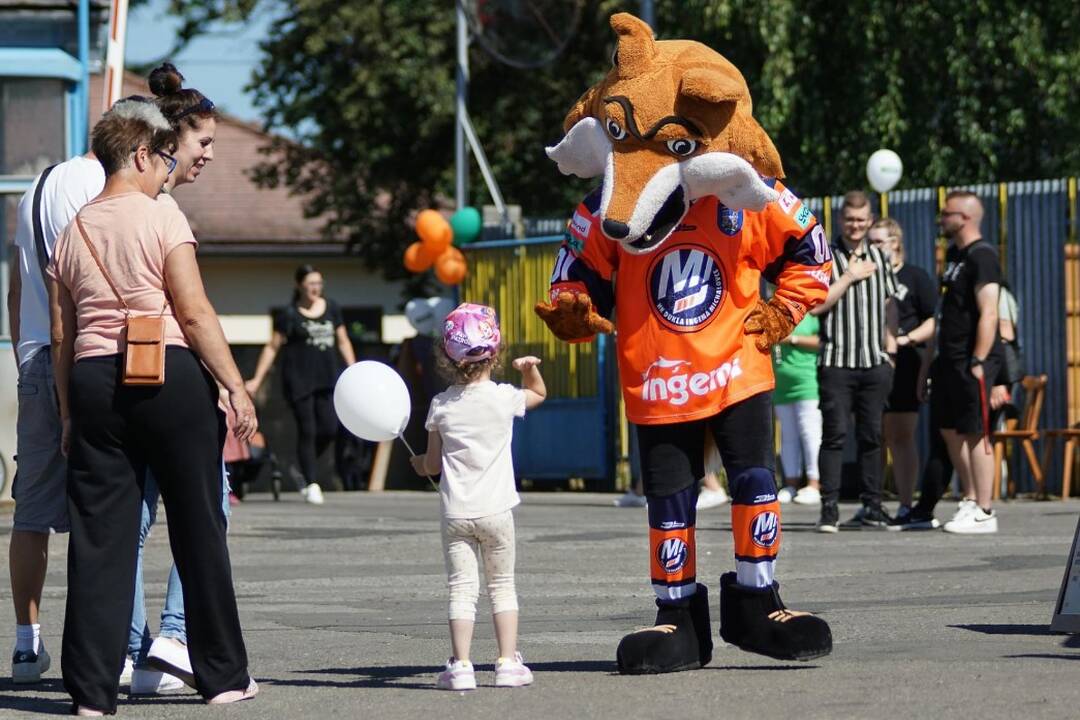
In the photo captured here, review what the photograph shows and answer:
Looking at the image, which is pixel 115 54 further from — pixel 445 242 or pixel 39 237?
pixel 445 242

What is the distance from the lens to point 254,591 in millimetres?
9969

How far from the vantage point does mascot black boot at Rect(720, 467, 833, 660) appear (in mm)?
6656

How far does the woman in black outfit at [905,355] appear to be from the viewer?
12.9 m

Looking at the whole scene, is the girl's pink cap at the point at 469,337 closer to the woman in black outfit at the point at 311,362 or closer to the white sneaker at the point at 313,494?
the woman in black outfit at the point at 311,362

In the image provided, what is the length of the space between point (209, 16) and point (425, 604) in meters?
25.0

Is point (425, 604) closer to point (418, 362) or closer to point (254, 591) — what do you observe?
point (254, 591)

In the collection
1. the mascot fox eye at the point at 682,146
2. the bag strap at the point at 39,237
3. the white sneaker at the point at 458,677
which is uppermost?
the mascot fox eye at the point at 682,146

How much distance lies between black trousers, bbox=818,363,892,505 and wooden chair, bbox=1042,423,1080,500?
4222 mm

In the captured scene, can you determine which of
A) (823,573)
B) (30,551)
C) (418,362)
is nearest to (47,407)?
(30,551)

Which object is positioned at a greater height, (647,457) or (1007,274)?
(1007,274)

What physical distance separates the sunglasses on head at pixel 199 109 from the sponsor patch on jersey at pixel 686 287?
5.11ft

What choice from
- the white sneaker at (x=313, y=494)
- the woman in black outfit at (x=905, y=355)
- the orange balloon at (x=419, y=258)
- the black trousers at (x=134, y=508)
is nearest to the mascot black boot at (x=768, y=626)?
the black trousers at (x=134, y=508)

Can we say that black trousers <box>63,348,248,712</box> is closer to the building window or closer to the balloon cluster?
the building window

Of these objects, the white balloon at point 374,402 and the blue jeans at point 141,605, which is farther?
the white balloon at point 374,402
